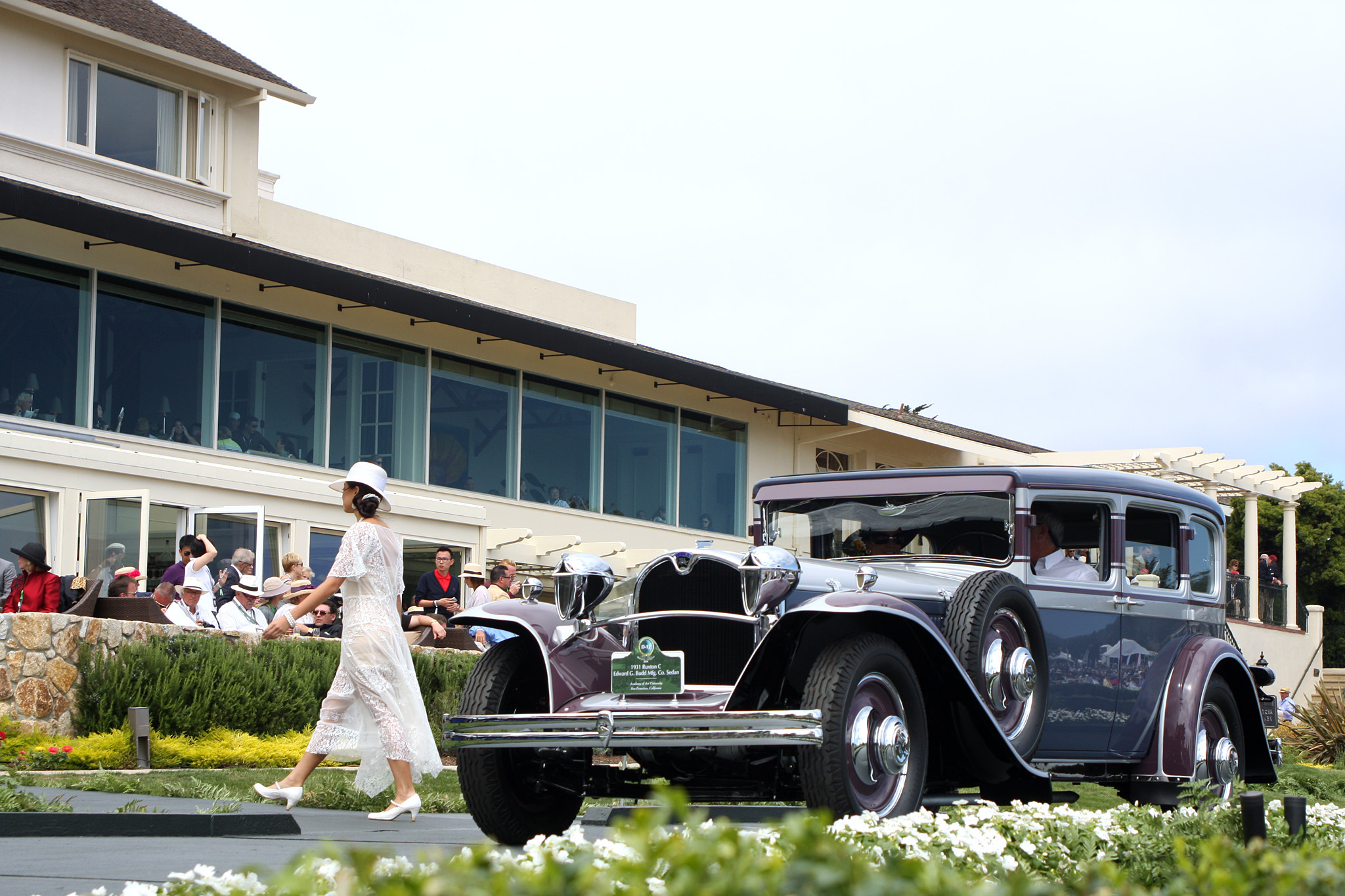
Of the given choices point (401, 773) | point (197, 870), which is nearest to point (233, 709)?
point (401, 773)

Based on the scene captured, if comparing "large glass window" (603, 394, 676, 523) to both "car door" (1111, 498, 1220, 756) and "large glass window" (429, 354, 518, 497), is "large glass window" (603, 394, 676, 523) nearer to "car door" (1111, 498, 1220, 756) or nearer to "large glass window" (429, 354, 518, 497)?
"large glass window" (429, 354, 518, 497)

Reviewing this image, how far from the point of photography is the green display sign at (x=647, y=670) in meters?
6.89

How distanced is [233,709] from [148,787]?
3021 millimetres

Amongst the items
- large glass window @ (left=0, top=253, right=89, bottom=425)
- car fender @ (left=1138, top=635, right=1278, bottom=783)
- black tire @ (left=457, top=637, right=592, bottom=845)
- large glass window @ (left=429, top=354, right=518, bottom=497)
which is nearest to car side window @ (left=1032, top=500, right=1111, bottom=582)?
car fender @ (left=1138, top=635, right=1278, bottom=783)

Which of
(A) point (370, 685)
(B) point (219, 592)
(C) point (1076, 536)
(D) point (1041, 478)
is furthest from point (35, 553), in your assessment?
(C) point (1076, 536)

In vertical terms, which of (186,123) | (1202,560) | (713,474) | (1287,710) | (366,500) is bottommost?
(1287,710)

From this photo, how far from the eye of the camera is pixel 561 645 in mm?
7324

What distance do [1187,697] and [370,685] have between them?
446 centimetres

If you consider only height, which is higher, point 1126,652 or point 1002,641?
point 1002,641

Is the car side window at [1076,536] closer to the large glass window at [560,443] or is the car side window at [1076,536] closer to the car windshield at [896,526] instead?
the car windshield at [896,526]

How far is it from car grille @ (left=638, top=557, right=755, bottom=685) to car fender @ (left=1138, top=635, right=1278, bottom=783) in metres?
2.84

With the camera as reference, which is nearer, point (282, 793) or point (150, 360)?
point (282, 793)

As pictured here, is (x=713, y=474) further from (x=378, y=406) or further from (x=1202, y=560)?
(x=1202, y=560)

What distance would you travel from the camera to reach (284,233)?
2336cm
